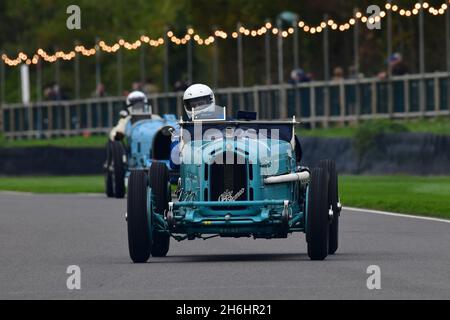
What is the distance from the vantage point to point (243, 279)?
16.3m

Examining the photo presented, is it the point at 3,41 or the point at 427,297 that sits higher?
the point at 3,41

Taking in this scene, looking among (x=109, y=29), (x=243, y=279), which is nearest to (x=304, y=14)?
Answer: (x=109, y=29)

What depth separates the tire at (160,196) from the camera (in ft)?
63.7

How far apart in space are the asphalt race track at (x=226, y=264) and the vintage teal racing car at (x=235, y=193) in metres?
0.27

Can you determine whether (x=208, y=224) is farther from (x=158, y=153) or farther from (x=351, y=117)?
(x=351, y=117)

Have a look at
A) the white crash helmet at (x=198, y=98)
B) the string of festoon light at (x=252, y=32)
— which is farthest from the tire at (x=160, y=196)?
the string of festoon light at (x=252, y=32)

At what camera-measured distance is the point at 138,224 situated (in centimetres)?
1844

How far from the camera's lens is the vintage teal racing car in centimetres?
1848

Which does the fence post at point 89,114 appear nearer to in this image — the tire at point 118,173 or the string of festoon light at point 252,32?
the string of festoon light at point 252,32

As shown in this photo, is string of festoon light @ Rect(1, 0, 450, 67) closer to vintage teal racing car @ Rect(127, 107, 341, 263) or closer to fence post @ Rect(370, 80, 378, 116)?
fence post @ Rect(370, 80, 378, 116)

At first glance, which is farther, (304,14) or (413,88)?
(304,14)
